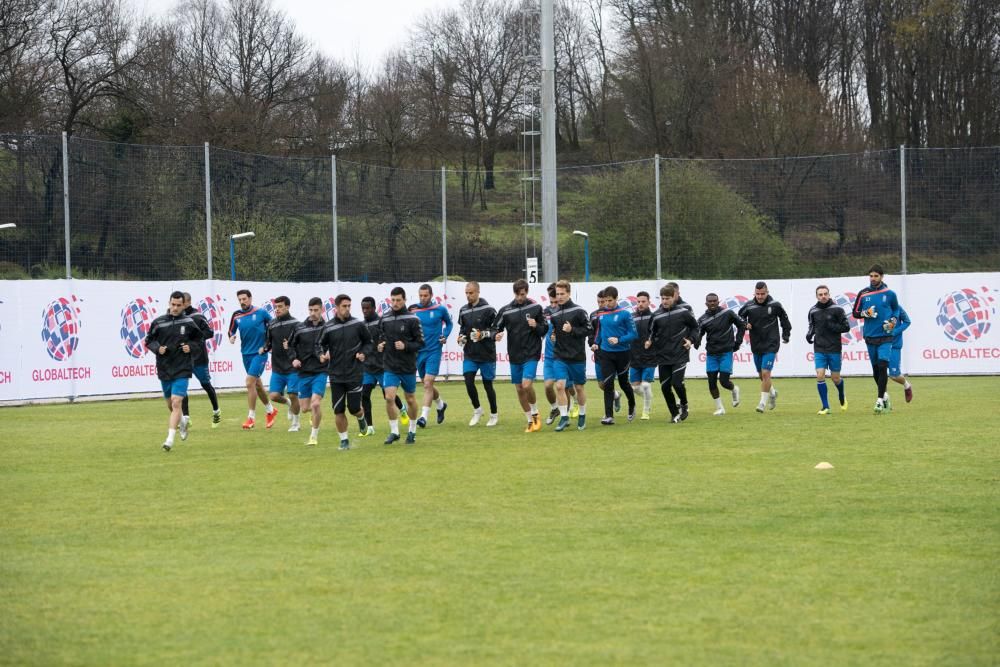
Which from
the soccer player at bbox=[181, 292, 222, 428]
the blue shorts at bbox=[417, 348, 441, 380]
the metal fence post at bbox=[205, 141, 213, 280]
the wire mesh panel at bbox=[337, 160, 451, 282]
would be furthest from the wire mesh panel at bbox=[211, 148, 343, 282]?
the blue shorts at bbox=[417, 348, 441, 380]

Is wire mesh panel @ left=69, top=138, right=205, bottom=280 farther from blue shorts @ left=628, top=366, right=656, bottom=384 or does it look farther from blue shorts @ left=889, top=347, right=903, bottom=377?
blue shorts @ left=889, top=347, right=903, bottom=377

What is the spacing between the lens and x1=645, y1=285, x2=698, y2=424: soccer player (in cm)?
1941

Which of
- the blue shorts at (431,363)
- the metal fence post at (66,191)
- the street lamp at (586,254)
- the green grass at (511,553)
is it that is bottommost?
the green grass at (511,553)

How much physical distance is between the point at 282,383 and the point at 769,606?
1350cm

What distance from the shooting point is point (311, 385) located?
57.4 feet

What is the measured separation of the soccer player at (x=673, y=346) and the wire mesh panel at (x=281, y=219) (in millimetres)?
13026

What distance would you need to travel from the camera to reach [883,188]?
31453 mm

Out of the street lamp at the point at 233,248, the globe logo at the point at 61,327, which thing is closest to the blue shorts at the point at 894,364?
the street lamp at the point at 233,248

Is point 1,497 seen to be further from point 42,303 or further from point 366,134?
point 366,134

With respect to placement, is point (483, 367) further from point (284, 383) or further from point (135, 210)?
point (135, 210)

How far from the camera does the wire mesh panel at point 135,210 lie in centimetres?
2669

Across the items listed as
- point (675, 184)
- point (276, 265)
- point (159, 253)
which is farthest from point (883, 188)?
point (159, 253)

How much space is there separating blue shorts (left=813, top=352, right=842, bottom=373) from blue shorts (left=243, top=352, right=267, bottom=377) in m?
9.09

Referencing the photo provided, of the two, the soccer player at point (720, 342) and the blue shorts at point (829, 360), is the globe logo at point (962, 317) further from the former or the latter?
the soccer player at point (720, 342)
